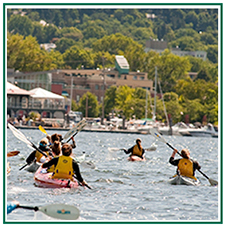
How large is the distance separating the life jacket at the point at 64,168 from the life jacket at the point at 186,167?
4689 mm

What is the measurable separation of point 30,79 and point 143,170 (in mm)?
84077

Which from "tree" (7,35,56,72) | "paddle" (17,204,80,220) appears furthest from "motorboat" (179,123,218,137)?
Answer: "paddle" (17,204,80,220)

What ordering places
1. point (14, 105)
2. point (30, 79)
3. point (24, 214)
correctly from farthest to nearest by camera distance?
1. point (30, 79)
2. point (14, 105)
3. point (24, 214)

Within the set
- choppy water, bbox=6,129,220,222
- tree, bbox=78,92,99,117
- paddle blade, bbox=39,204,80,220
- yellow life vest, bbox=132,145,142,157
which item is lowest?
choppy water, bbox=6,129,220,222

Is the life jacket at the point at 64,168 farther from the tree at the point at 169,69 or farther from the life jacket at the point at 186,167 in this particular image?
the tree at the point at 169,69

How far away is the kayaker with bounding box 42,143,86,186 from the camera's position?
19.1m

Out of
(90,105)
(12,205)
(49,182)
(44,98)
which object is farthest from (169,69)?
(12,205)

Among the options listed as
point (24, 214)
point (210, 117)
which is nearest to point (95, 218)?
point (24, 214)

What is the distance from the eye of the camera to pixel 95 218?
1617 centimetres

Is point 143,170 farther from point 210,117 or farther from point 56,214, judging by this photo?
point 210,117

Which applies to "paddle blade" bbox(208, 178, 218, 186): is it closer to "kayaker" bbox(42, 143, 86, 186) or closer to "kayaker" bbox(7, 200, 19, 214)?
"kayaker" bbox(42, 143, 86, 186)

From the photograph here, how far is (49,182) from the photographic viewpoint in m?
Result: 20.2

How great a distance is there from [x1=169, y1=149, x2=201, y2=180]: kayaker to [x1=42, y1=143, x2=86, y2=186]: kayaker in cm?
417

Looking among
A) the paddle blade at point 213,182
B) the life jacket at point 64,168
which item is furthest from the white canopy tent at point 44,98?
the life jacket at point 64,168
